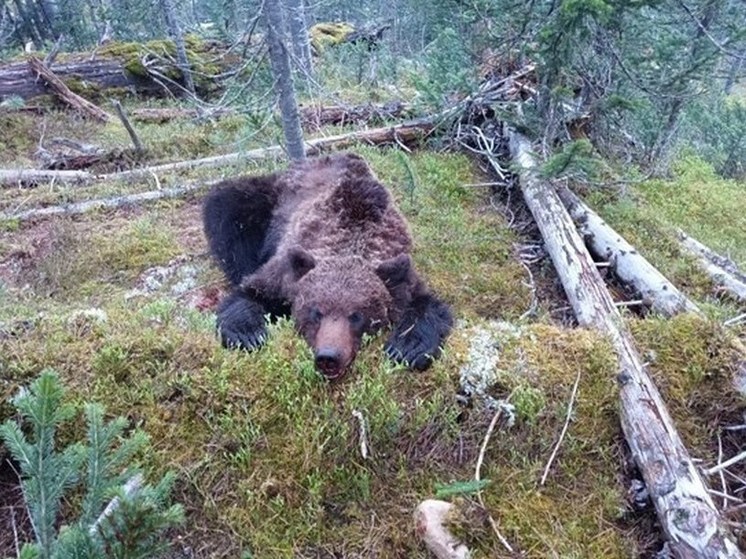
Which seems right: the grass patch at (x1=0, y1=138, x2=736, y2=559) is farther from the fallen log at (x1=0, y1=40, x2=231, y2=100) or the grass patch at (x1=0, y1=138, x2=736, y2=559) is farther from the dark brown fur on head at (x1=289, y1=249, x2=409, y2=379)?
the fallen log at (x1=0, y1=40, x2=231, y2=100)

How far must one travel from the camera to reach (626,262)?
5406 millimetres

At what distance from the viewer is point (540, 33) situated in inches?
215

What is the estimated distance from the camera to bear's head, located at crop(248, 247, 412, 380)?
3.47 meters

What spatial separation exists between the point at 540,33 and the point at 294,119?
115 inches

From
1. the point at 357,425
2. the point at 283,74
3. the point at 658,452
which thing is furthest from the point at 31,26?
the point at 658,452

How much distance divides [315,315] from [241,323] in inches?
18.1

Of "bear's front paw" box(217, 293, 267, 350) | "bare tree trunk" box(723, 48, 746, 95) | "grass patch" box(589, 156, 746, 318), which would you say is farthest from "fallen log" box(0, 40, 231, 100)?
"bear's front paw" box(217, 293, 267, 350)

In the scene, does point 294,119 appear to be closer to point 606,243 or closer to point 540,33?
point 540,33

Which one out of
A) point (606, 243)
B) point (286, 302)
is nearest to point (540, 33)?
point (606, 243)

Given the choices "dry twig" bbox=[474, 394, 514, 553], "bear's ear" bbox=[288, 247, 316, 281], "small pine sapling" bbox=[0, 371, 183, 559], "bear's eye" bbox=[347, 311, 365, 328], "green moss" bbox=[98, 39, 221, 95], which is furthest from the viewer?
"green moss" bbox=[98, 39, 221, 95]

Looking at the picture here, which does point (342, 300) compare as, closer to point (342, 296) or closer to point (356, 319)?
point (342, 296)

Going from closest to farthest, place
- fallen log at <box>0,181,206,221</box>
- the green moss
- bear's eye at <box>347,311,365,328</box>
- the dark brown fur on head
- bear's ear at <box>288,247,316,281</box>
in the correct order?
the dark brown fur on head, bear's eye at <box>347,311,365,328</box>, bear's ear at <box>288,247,316,281</box>, fallen log at <box>0,181,206,221</box>, the green moss

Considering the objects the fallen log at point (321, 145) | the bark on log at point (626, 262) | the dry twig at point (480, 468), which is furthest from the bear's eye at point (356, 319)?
the fallen log at point (321, 145)

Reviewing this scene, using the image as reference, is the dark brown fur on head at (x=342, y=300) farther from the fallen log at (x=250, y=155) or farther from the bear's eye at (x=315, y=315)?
the fallen log at (x=250, y=155)
